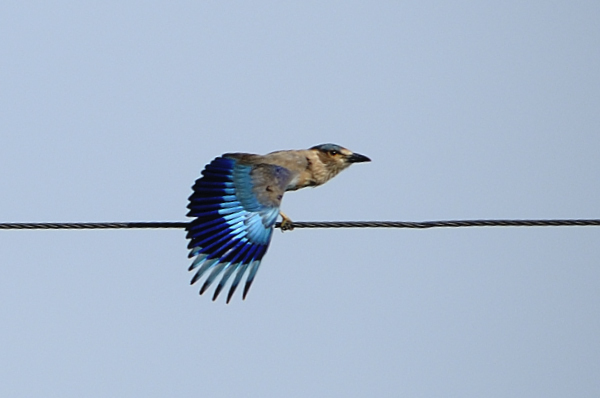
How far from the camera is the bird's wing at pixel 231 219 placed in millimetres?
10008

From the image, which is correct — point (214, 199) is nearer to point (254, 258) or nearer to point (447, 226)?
point (254, 258)

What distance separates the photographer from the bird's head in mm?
12664

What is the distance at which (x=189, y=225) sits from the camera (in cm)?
998

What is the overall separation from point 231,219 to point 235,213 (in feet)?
0.39

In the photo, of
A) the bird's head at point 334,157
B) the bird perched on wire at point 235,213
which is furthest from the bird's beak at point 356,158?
the bird perched on wire at point 235,213

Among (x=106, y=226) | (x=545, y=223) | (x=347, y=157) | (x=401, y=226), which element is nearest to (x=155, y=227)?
(x=106, y=226)

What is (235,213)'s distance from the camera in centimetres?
1052

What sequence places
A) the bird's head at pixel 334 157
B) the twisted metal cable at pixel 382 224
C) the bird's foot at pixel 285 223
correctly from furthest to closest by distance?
the bird's head at pixel 334 157 < the bird's foot at pixel 285 223 < the twisted metal cable at pixel 382 224

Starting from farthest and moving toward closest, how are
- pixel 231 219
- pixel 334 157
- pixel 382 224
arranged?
pixel 334 157, pixel 231 219, pixel 382 224

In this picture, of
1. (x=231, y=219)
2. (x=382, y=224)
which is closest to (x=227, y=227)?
(x=231, y=219)

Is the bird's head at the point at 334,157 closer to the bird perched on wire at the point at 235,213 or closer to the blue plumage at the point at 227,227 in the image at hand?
the bird perched on wire at the point at 235,213

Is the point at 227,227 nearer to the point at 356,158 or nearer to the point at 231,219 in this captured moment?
the point at 231,219

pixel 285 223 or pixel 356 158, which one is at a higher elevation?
pixel 356 158

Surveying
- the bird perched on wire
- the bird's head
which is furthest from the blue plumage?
the bird's head
